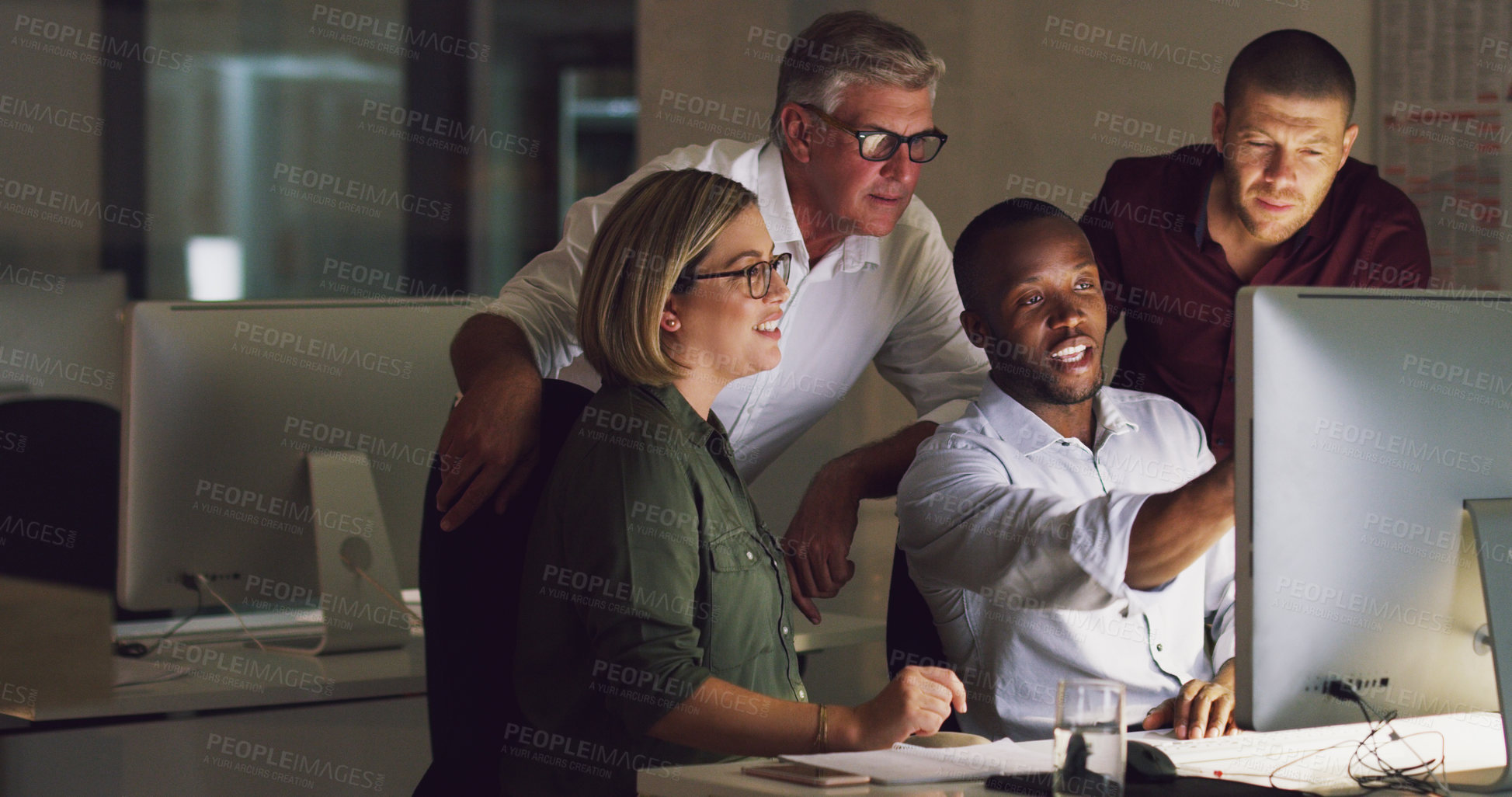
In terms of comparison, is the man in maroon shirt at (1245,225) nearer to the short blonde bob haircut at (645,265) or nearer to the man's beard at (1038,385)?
the man's beard at (1038,385)

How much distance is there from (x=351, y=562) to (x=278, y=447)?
0.26 m

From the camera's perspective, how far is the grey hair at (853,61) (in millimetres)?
2238

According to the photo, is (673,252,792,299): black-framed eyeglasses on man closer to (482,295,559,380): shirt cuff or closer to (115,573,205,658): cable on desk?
(482,295,559,380): shirt cuff

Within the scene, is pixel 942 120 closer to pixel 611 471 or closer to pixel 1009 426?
pixel 1009 426

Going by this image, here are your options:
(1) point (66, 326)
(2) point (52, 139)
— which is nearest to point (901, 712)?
(1) point (66, 326)

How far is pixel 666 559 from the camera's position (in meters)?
1.49

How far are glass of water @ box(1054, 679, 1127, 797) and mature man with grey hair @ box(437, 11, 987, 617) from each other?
855mm

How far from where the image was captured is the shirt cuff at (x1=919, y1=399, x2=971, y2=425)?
2.30 m

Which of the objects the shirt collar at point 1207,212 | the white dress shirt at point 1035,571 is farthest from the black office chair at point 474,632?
the shirt collar at point 1207,212

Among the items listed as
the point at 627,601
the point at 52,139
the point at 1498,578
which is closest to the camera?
the point at 1498,578

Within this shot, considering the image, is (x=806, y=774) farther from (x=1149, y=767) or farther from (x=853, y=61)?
(x=853, y=61)

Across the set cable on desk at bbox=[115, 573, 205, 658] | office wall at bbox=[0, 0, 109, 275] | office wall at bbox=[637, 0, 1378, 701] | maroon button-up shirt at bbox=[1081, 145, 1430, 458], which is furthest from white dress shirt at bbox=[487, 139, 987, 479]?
office wall at bbox=[0, 0, 109, 275]

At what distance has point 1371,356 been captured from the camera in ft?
4.23

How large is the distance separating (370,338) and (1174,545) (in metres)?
1.38
